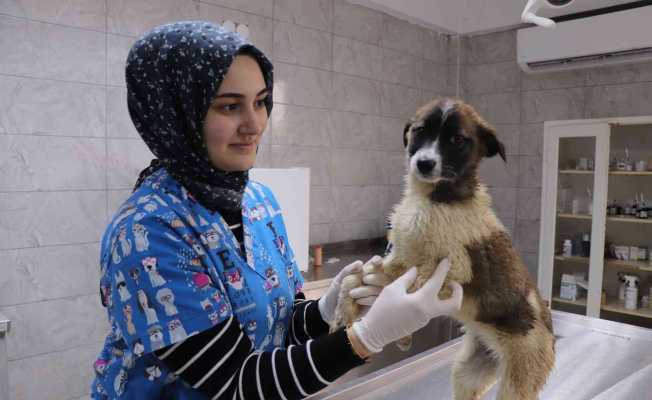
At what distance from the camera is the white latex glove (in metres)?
0.89

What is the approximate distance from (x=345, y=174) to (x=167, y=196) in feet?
9.60

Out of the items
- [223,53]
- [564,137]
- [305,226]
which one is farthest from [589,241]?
[223,53]

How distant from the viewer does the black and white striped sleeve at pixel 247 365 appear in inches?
34.6

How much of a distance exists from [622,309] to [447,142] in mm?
3315

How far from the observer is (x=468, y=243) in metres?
0.91

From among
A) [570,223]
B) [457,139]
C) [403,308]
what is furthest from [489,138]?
[570,223]

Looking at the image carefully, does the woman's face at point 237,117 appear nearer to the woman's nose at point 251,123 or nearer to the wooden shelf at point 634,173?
the woman's nose at point 251,123

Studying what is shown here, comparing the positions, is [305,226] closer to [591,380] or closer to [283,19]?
[283,19]

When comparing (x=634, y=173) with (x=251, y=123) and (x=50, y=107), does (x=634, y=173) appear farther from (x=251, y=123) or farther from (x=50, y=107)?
(x=50, y=107)

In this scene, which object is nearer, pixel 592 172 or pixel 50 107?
pixel 50 107

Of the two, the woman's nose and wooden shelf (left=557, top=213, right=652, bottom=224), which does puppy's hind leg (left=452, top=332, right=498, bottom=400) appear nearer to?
the woman's nose

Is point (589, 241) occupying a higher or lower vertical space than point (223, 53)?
lower

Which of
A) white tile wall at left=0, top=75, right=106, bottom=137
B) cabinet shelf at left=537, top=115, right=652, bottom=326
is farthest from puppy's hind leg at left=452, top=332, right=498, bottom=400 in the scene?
cabinet shelf at left=537, top=115, right=652, bottom=326

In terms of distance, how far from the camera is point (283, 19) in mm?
3336
